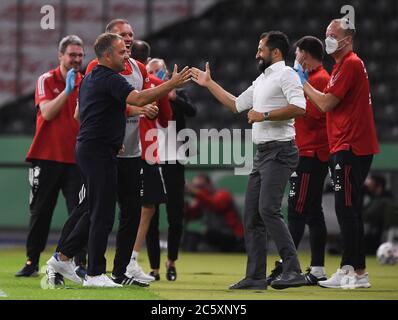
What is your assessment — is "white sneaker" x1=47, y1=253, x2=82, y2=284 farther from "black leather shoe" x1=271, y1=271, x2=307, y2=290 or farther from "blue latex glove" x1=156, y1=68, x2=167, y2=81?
"blue latex glove" x1=156, y1=68, x2=167, y2=81

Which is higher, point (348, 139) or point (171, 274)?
point (348, 139)

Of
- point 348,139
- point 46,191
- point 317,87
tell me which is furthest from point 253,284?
point 46,191

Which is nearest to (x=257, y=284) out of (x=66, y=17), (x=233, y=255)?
(x=233, y=255)

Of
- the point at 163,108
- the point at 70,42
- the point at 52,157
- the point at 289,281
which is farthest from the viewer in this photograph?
the point at 52,157

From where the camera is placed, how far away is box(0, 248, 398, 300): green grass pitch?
24.3 ft

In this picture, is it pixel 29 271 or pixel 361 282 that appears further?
pixel 29 271

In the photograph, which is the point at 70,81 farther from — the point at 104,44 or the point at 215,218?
the point at 215,218

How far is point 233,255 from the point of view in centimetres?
1327

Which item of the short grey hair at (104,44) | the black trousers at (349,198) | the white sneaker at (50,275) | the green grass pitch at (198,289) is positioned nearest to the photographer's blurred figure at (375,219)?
the green grass pitch at (198,289)

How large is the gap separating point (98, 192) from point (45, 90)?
6.76 feet

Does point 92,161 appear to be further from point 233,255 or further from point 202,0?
point 202,0

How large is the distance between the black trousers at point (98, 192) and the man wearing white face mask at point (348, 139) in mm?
1805

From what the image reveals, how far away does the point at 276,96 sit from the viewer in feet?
26.0
